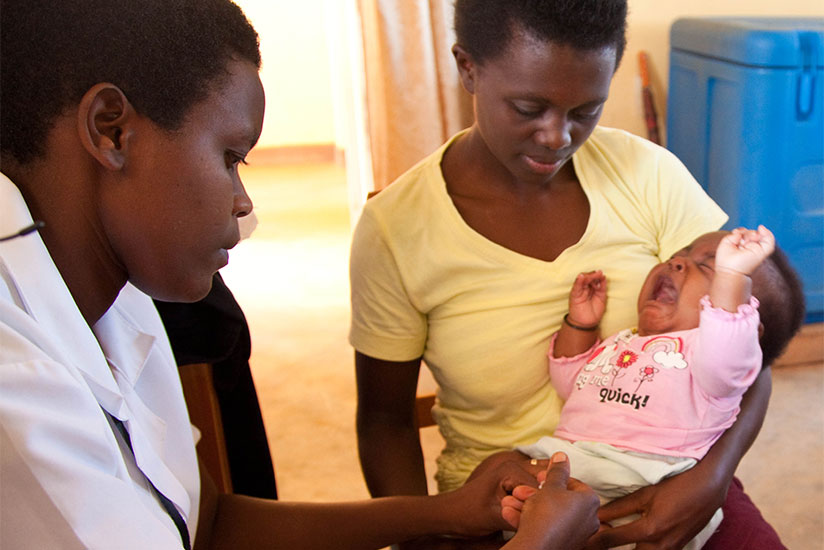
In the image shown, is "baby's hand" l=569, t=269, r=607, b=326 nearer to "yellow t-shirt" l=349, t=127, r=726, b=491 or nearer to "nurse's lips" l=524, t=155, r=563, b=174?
"yellow t-shirt" l=349, t=127, r=726, b=491

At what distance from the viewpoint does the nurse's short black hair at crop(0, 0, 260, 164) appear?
28.7 inches

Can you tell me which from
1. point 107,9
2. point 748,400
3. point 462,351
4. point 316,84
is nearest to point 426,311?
point 462,351

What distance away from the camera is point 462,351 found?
4.20 ft

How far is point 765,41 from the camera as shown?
7.90 feet

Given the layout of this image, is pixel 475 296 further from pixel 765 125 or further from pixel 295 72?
pixel 295 72

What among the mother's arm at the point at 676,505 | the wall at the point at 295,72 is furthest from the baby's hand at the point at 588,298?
the wall at the point at 295,72

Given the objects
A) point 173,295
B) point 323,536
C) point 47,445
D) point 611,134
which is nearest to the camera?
point 47,445

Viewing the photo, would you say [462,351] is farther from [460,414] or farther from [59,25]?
[59,25]

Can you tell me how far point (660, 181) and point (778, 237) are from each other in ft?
4.62

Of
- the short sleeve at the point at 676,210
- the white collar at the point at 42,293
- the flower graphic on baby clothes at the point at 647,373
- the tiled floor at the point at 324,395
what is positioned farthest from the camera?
the tiled floor at the point at 324,395

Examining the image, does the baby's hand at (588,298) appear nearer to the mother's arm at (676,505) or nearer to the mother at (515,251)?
the mother at (515,251)

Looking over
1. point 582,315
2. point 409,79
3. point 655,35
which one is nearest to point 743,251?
point 582,315

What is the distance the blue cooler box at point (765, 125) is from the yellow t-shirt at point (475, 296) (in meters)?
1.29

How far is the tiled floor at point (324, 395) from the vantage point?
7.26ft
